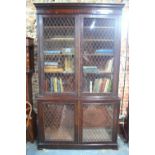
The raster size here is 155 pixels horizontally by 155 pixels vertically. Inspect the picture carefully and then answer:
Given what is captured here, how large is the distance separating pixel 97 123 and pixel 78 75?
74 cm

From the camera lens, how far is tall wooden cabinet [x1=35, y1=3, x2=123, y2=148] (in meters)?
2.07

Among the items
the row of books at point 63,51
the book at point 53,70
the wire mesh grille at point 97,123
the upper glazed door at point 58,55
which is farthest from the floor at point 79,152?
the row of books at point 63,51

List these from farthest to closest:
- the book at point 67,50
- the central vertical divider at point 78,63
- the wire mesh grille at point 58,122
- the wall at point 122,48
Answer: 1. the wall at point 122,48
2. the wire mesh grille at point 58,122
3. the book at point 67,50
4. the central vertical divider at point 78,63

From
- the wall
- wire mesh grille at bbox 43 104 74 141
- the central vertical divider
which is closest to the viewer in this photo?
the central vertical divider

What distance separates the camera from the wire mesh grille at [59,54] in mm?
2125

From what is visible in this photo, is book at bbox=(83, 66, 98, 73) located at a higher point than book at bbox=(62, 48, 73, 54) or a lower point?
lower

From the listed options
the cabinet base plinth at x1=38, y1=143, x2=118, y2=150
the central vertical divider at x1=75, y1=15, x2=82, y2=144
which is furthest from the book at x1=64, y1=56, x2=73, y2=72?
the cabinet base plinth at x1=38, y1=143, x2=118, y2=150

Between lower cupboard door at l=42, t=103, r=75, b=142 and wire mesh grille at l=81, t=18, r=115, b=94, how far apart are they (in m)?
0.38

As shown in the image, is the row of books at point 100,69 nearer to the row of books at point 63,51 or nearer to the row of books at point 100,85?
the row of books at point 100,85

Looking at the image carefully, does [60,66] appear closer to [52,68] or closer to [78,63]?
[52,68]

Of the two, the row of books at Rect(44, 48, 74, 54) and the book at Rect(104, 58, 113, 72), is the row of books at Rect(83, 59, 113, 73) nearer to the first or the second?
the book at Rect(104, 58, 113, 72)

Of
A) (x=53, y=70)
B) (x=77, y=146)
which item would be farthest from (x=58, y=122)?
(x=53, y=70)
